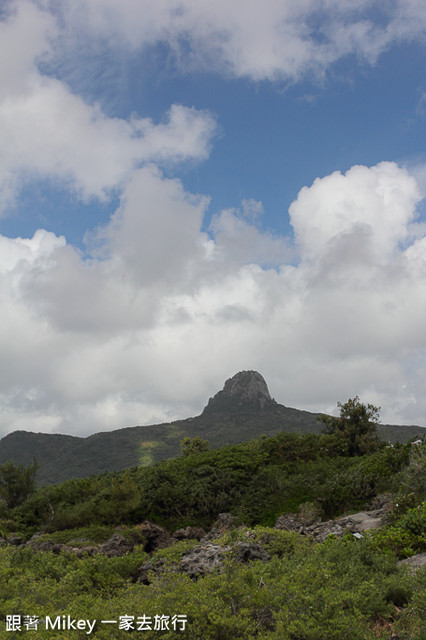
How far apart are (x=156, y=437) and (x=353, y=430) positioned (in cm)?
9374

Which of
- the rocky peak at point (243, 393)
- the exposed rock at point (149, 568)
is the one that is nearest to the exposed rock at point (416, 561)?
the exposed rock at point (149, 568)

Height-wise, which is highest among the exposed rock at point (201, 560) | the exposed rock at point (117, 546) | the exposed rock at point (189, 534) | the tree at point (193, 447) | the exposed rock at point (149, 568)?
the tree at point (193, 447)

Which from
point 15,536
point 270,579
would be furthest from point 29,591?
point 15,536

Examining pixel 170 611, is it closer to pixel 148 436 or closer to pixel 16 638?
pixel 16 638

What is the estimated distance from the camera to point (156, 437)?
120m

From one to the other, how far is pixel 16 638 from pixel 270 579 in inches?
186

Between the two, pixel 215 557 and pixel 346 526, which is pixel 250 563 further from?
pixel 346 526

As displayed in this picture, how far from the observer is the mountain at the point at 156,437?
333 ft

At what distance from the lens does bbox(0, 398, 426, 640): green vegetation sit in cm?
696

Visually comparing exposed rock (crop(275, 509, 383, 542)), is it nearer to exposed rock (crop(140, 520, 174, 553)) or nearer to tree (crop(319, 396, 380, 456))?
exposed rock (crop(140, 520, 174, 553))

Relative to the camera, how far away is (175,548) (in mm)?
12477

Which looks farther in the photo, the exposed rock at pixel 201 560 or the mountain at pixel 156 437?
the mountain at pixel 156 437

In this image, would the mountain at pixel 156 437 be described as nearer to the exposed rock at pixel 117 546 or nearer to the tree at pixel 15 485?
the tree at pixel 15 485

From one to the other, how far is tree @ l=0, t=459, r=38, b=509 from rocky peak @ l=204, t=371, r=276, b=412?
10876cm
